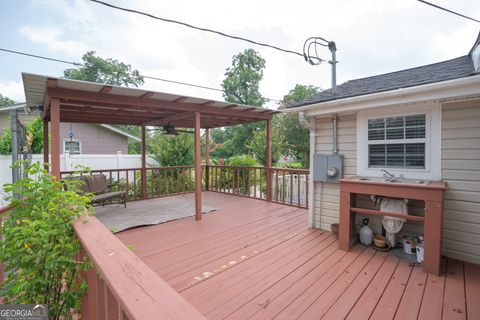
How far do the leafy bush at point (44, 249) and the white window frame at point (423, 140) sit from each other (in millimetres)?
3397

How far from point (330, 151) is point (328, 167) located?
0.87 feet

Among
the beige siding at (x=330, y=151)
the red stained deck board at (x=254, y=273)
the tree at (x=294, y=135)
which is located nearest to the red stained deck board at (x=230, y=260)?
the red stained deck board at (x=254, y=273)

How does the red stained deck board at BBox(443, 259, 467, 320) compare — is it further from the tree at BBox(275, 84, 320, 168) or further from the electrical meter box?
the tree at BBox(275, 84, 320, 168)

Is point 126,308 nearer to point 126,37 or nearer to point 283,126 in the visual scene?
point 126,37

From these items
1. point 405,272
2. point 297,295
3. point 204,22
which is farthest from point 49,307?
point 204,22

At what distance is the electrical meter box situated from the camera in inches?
138

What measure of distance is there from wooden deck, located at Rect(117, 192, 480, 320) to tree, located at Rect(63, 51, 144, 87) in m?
17.1

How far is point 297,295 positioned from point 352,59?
10.9 m

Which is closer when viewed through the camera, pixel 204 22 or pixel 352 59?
pixel 204 22

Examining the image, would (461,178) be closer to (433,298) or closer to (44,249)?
(433,298)

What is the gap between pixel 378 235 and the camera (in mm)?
3123

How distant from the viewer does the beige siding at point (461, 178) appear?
2523mm

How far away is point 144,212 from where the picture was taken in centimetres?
467

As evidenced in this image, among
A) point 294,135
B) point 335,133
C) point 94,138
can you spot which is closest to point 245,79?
→ point 294,135
